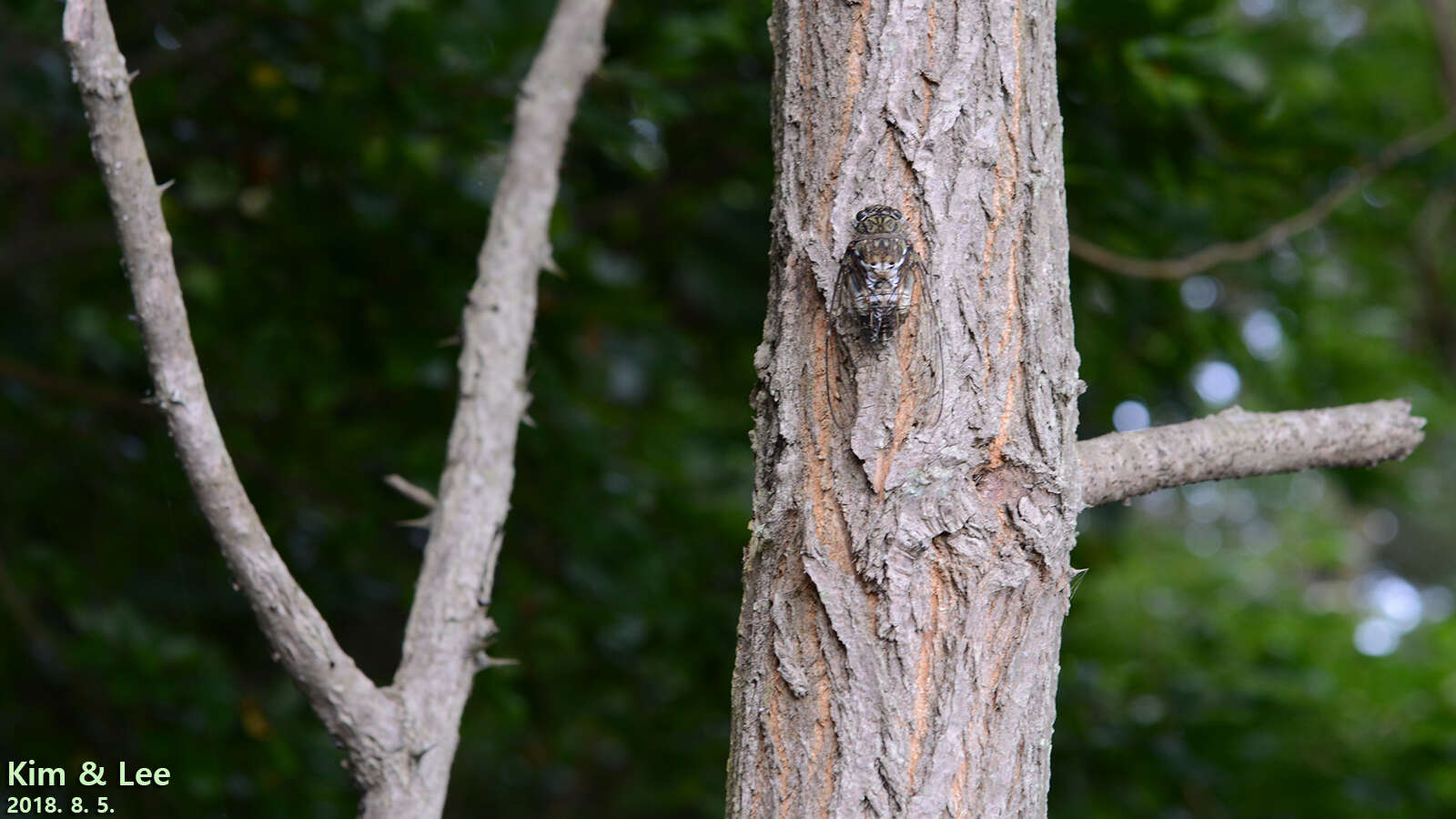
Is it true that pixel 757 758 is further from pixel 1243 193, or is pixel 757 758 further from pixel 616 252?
pixel 616 252

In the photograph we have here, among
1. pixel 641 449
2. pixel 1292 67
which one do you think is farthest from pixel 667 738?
pixel 1292 67

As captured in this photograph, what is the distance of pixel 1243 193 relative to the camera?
2.91m

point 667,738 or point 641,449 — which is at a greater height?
point 641,449

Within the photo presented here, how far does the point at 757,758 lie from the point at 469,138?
6.07ft

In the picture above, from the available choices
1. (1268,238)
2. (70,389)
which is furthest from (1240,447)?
(70,389)

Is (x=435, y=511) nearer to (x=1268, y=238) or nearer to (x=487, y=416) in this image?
(x=487, y=416)

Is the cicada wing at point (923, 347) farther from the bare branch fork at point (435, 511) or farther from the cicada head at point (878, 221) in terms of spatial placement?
the bare branch fork at point (435, 511)

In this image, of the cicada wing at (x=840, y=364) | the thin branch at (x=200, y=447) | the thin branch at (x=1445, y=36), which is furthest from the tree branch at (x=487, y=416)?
the thin branch at (x=1445, y=36)

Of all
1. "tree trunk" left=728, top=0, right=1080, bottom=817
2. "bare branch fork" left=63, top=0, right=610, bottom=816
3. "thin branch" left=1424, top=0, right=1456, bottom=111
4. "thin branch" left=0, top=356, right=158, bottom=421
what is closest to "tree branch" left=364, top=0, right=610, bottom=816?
"bare branch fork" left=63, top=0, right=610, bottom=816

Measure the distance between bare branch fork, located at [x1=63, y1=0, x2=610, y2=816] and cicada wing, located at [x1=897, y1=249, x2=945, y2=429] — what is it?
66 cm

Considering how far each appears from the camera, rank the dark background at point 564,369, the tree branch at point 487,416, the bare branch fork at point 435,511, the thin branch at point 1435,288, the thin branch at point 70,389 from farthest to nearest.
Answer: the thin branch at point 1435,288
the thin branch at point 70,389
the dark background at point 564,369
the tree branch at point 487,416
the bare branch fork at point 435,511

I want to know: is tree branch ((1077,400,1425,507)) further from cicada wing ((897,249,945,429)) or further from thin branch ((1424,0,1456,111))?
thin branch ((1424,0,1456,111))

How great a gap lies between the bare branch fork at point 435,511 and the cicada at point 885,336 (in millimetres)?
605

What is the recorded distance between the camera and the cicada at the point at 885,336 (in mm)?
1088
